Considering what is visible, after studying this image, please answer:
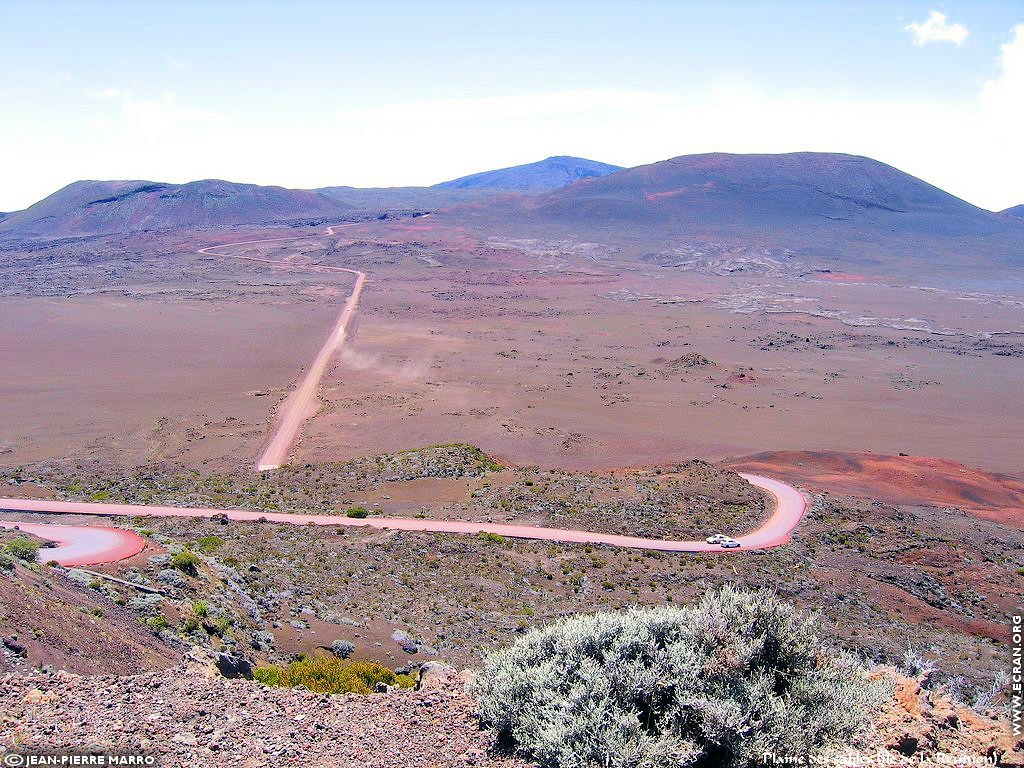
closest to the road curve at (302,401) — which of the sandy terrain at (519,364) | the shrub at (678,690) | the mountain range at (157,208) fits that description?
the sandy terrain at (519,364)

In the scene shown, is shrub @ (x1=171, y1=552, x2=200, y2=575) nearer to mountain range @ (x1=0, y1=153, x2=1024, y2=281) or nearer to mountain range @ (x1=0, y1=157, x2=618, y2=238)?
mountain range @ (x1=0, y1=153, x2=1024, y2=281)

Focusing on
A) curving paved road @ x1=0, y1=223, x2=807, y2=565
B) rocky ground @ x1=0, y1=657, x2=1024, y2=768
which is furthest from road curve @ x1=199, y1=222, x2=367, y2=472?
rocky ground @ x1=0, y1=657, x2=1024, y2=768

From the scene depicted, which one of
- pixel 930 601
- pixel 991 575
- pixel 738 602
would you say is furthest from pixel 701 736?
pixel 991 575

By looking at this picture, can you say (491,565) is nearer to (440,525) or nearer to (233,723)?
(440,525)

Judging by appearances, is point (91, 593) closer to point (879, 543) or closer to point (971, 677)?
point (971, 677)

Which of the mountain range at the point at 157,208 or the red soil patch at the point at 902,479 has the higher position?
the mountain range at the point at 157,208

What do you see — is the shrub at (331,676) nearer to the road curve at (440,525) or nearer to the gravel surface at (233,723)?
the gravel surface at (233,723)
